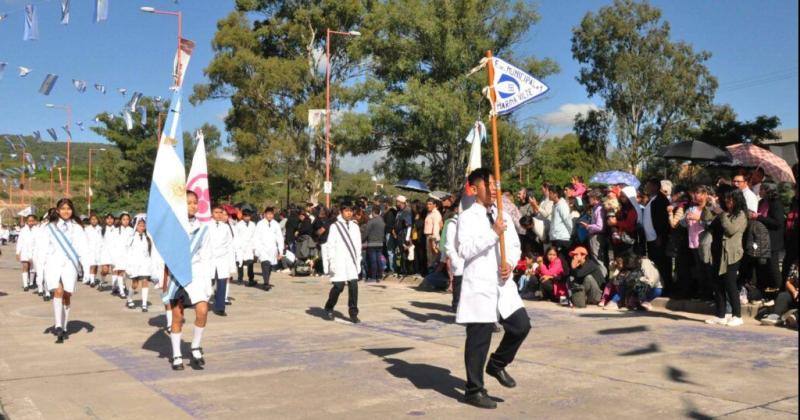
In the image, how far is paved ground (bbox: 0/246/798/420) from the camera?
5914 mm

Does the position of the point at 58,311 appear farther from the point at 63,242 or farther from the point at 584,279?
the point at 584,279

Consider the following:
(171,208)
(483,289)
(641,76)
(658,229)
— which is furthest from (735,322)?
(641,76)

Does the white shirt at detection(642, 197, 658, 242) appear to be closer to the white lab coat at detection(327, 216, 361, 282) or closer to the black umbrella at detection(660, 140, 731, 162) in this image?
the black umbrella at detection(660, 140, 731, 162)

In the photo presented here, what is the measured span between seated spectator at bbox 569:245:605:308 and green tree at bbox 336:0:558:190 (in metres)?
23.3

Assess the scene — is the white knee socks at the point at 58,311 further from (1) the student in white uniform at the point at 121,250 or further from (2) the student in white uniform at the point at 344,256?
(1) the student in white uniform at the point at 121,250

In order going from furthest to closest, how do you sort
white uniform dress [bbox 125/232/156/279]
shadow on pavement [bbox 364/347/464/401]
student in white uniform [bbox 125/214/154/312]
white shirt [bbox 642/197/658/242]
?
white uniform dress [bbox 125/232/156/279], student in white uniform [bbox 125/214/154/312], white shirt [bbox 642/197/658/242], shadow on pavement [bbox 364/347/464/401]

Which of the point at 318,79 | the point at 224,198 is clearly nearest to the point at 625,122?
the point at 318,79

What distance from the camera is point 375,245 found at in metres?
18.0

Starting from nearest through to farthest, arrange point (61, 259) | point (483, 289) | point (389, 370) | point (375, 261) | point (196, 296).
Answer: point (483, 289) → point (389, 370) → point (196, 296) → point (61, 259) → point (375, 261)

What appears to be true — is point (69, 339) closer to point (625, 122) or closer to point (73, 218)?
point (73, 218)

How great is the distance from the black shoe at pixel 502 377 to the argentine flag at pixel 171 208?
3.18 meters

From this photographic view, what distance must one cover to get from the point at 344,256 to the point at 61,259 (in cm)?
384

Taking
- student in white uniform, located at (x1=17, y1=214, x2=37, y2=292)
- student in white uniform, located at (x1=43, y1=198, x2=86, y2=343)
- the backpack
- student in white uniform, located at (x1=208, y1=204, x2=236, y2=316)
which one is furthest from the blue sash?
student in white uniform, located at (x1=17, y1=214, x2=37, y2=292)

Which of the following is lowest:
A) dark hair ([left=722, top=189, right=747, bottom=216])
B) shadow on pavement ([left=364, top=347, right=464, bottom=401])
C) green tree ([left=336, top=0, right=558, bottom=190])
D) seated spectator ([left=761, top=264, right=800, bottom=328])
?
shadow on pavement ([left=364, top=347, right=464, bottom=401])
